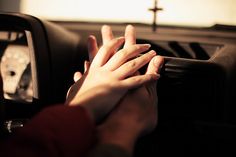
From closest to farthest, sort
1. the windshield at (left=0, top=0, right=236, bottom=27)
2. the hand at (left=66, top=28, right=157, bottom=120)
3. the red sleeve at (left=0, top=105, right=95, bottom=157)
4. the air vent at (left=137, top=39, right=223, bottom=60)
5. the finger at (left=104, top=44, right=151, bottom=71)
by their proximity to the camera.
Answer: the red sleeve at (left=0, top=105, right=95, bottom=157), the hand at (left=66, top=28, right=157, bottom=120), the finger at (left=104, top=44, right=151, bottom=71), the air vent at (left=137, top=39, right=223, bottom=60), the windshield at (left=0, top=0, right=236, bottom=27)

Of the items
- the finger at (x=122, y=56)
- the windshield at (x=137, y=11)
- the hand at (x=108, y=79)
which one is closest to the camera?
the hand at (x=108, y=79)

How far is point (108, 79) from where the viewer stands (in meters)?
0.48

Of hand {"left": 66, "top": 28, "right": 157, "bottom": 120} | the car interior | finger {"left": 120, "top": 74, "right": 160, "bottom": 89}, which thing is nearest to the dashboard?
the car interior

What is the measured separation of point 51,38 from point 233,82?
0.40m

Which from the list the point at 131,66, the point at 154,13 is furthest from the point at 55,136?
the point at 154,13

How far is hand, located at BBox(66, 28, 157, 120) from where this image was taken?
41cm

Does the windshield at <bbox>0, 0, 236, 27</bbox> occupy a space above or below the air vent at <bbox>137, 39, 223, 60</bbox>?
above

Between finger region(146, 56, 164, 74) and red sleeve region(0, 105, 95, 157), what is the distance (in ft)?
0.67

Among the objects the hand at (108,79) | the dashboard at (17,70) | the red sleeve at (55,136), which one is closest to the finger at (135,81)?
the hand at (108,79)

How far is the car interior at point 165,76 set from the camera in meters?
0.53

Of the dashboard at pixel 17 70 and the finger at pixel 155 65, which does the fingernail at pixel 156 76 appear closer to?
the finger at pixel 155 65

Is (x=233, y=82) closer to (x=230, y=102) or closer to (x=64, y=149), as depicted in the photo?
(x=230, y=102)

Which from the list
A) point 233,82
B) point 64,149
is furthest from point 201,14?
point 64,149

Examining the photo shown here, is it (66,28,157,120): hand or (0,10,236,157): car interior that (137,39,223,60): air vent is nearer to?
(0,10,236,157): car interior
